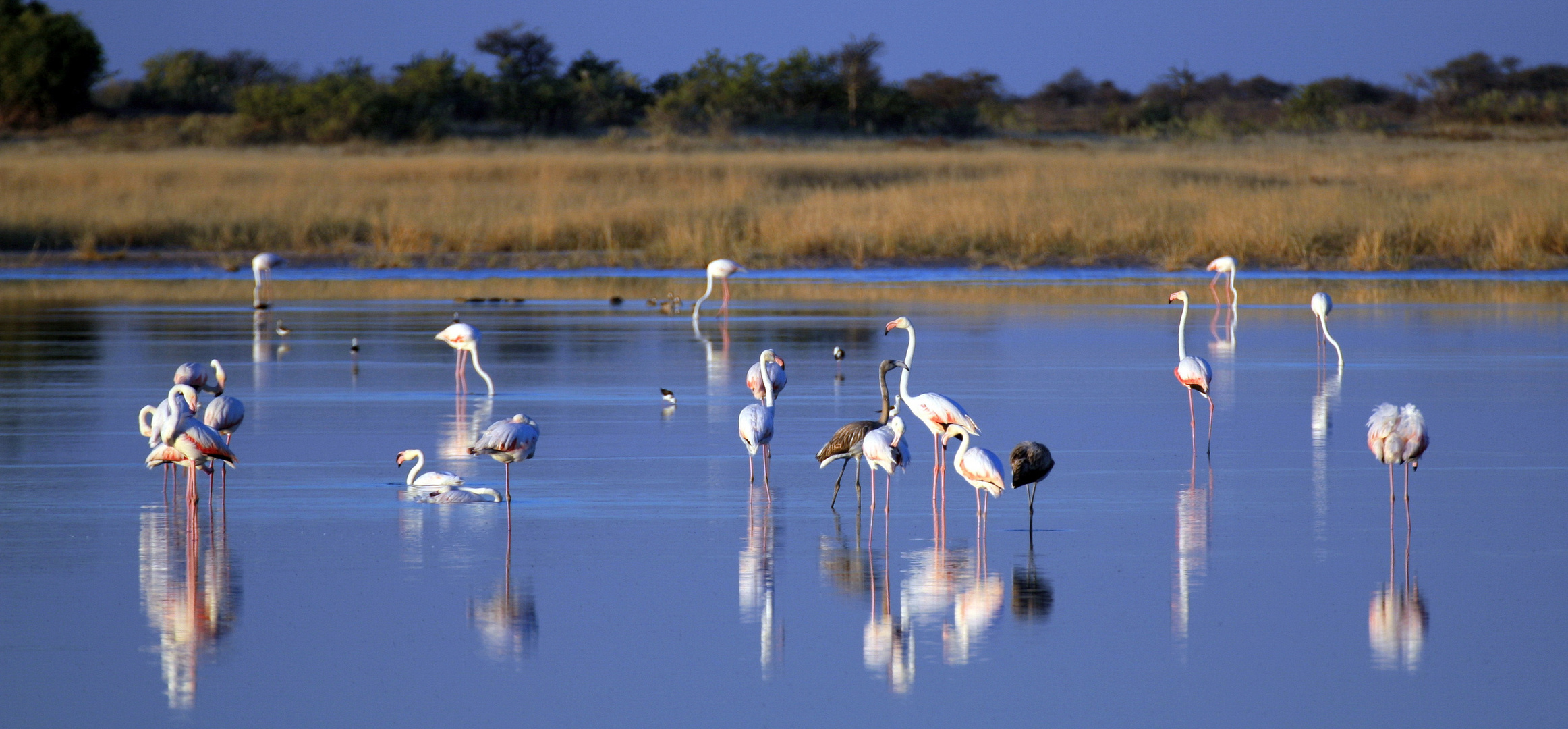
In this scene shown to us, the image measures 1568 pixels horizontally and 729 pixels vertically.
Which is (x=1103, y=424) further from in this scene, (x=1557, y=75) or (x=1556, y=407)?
(x=1557, y=75)

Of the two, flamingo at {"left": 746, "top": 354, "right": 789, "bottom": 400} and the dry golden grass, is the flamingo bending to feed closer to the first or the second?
flamingo at {"left": 746, "top": 354, "right": 789, "bottom": 400}

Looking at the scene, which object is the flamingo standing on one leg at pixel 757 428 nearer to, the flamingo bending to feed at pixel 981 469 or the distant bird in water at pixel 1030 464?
the flamingo bending to feed at pixel 981 469

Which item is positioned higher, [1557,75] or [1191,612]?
[1557,75]

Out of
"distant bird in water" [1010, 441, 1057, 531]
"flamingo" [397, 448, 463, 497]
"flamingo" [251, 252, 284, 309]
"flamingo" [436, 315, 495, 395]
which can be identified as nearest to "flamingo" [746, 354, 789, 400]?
"flamingo" [397, 448, 463, 497]

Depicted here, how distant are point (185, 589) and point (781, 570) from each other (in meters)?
2.17

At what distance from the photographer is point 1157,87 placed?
10156cm

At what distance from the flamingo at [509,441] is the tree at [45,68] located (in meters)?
56.6

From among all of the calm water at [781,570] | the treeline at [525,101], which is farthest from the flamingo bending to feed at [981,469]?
the treeline at [525,101]

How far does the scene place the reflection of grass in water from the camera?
21469 mm

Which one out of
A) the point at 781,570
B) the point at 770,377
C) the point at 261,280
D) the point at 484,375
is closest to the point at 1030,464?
the point at 781,570

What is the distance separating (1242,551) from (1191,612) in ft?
3.59

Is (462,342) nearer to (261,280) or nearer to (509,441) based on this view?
(509,441)

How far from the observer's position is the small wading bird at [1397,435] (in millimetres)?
7395

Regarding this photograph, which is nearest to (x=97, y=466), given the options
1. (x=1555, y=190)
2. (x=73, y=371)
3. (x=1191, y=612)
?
(x=73, y=371)
